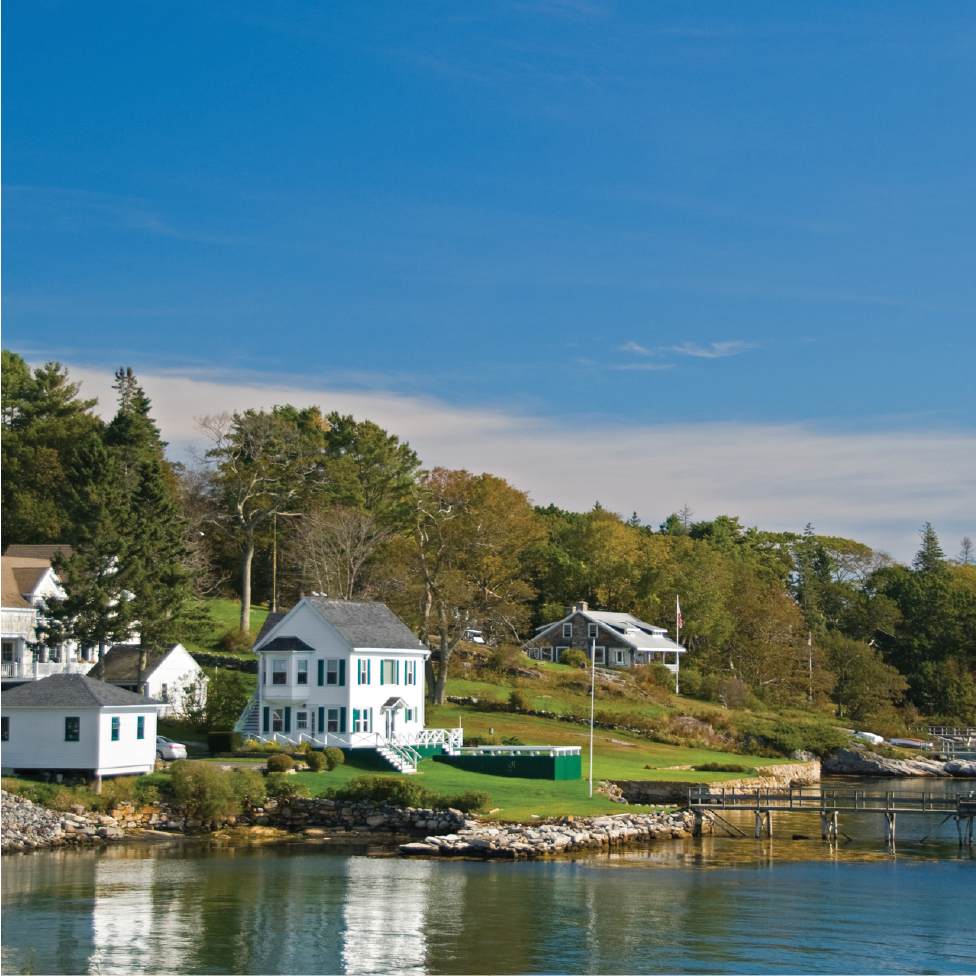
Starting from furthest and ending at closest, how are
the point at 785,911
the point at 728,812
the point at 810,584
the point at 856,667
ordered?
the point at 810,584
the point at 856,667
the point at 728,812
the point at 785,911

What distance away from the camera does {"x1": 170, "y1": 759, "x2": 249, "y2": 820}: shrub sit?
46406 millimetres

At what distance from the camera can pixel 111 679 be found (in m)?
65.0

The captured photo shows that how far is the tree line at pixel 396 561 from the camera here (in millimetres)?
62281

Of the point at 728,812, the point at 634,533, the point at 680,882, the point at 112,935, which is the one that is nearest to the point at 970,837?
the point at 728,812

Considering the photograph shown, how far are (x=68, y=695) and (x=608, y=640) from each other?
65389 mm

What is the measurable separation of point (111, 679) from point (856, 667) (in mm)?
72163

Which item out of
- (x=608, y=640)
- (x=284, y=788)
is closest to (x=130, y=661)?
(x=284, y=788)

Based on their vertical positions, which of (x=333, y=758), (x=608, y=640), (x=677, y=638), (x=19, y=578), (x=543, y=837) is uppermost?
(x=19, y=578)

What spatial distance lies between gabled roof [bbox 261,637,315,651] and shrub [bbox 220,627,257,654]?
19.7 meters

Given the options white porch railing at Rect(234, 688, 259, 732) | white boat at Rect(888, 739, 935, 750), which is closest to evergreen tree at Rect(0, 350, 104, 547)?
white porch railing at Rect(234, 688, 259, 732)

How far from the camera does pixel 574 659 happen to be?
101375 millimetres

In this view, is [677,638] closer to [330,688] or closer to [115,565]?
[330,688]

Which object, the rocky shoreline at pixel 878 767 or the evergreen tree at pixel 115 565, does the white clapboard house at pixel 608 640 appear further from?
the evergreen tree at pixel 115 565

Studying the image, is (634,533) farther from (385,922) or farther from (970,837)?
(385,922)
